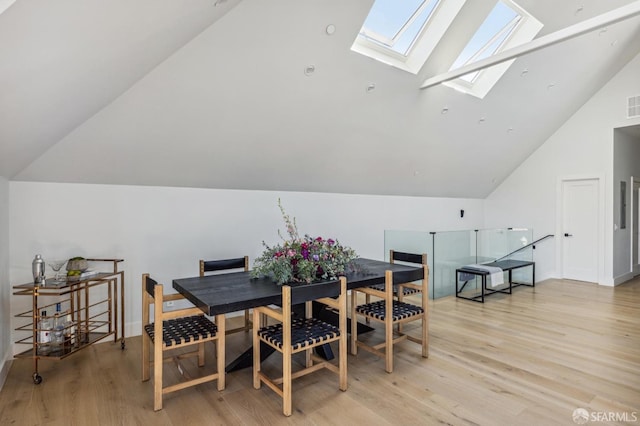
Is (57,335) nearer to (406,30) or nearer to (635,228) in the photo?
(406,30)

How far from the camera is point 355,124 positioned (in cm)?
419

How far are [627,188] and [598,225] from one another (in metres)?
1.04

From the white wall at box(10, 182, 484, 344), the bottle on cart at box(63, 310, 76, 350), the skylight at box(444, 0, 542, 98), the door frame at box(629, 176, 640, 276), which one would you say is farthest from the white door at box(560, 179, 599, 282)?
the bottle on cart at box(63, 310, 76, 350)

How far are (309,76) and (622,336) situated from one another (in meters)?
4.13

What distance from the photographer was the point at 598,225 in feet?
21.1

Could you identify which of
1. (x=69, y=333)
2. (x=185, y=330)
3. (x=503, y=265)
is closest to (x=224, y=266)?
(x=185, y=330)

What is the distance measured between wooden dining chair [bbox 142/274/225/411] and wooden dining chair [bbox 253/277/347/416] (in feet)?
0.90

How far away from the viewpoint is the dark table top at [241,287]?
7.61 feet

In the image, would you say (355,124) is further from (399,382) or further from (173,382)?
(173,382)

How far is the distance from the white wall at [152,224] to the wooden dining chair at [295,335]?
5.67ft

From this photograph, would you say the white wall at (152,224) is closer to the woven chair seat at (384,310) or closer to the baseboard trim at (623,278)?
the woven chair seat at (384,310)

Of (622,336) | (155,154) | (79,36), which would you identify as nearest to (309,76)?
(155,154)

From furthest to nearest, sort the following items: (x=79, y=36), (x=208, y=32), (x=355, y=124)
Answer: (x=355, y=124)
(x=208, y=32)
(x=79, y=36)

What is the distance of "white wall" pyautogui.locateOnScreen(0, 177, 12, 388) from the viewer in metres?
2.84
